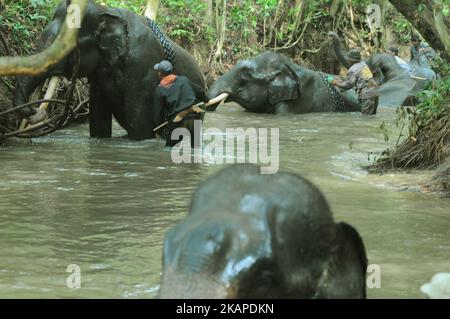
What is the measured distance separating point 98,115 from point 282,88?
21.2 ft

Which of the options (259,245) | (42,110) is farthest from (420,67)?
(259,245)

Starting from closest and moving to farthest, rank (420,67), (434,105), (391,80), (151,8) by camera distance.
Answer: (434,105)
(151,8)
(391,80)
(420,67)

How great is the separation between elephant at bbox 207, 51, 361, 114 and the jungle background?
2092mm

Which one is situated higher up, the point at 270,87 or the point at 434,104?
the point at 434,104

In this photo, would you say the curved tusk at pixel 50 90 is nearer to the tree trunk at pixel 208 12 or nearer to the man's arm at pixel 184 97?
the man's arm at pixel 184 97

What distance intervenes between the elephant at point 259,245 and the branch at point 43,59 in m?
2.03

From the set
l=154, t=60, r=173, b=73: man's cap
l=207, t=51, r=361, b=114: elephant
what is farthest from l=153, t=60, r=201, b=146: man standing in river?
l=207, t=51, r=361, b=114: elephant

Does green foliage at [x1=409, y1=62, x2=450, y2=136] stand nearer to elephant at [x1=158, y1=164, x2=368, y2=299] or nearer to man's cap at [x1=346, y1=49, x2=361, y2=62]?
elephant at [x1=158, y1=164, x2=368, y2=299]

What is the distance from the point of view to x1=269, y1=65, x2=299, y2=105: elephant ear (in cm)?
1766

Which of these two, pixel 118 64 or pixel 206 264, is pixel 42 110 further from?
pixel 206 264

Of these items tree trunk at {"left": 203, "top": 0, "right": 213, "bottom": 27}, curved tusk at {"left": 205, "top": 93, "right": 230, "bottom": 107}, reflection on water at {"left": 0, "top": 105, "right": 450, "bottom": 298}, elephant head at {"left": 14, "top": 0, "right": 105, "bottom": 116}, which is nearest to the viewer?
Result: reflection on water at {"left": 0, "top": 105, "right": 450, "bottom": 298}

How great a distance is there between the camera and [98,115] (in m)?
11.9

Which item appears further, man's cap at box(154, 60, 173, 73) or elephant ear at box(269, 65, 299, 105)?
elephant ear at box(269, 65, 299, 105)

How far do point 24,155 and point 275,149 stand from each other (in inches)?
121
